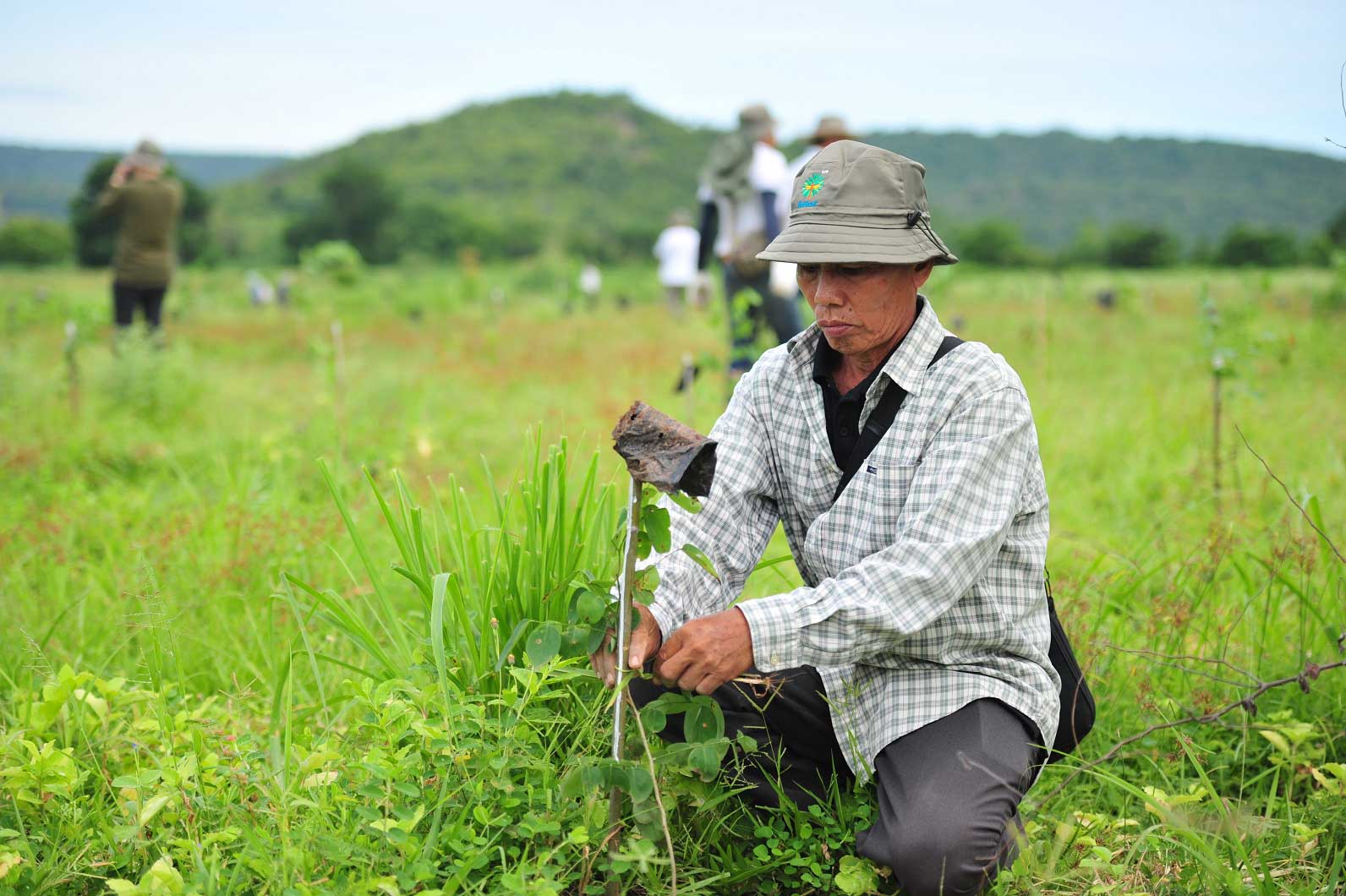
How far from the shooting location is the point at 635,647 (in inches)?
70.8

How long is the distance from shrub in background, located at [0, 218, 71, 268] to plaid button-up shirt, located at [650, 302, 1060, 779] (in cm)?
3950

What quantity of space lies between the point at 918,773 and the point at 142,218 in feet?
23.6

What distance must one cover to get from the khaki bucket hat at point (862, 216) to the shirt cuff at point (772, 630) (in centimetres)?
62

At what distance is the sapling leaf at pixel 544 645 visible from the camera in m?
1.78

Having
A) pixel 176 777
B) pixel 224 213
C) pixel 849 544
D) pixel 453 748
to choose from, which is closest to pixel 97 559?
pixel 176 777

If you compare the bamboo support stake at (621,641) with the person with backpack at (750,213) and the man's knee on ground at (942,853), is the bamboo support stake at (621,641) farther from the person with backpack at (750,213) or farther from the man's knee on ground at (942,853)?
the person with backpack at (750,213)

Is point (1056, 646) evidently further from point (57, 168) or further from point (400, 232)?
point (57, 168)

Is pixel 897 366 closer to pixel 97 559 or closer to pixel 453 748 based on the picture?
pixel 453 748

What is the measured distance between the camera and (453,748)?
5.97 ft

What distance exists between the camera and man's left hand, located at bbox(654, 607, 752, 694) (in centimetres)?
174

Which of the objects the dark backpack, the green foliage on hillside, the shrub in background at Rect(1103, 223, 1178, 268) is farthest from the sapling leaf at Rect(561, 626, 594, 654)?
the shrub in background at Rect(1103, 223, 1178, 268)

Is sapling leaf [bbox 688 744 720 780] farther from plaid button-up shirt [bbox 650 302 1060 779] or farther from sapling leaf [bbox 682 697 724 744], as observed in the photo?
plaid button-up shirt [bbox 650 302 1060 779]

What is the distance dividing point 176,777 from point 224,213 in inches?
2715

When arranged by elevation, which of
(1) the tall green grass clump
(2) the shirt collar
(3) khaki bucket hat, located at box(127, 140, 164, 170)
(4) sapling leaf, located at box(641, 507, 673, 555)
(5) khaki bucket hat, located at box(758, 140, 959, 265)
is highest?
(3) khaki bucket hat, located at box(127, 140, 164, 170)
